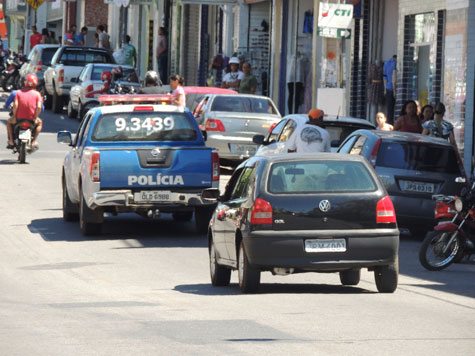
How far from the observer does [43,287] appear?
14102 millimetres

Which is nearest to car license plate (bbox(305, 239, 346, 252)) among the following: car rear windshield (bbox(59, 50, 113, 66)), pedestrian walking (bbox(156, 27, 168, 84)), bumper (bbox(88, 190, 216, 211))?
bumper (bbox(88, 190, 216, 211))

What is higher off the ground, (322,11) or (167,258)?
(322,11)

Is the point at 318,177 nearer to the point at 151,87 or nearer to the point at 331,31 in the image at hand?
the point at 151,87

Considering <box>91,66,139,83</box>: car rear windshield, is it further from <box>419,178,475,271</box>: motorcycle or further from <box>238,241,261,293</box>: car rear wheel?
<box>238,241,261,293</box>: car rear wheel

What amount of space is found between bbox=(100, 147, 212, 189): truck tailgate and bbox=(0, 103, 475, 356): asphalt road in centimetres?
75

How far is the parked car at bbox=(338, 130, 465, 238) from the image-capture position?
19.2m

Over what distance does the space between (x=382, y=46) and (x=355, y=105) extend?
2.01 m

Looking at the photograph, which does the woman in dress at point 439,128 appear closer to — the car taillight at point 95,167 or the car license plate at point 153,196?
the car license plate at point 153,196

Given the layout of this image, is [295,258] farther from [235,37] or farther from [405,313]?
[235,37]

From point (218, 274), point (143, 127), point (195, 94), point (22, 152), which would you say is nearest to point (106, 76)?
point (195, 94)

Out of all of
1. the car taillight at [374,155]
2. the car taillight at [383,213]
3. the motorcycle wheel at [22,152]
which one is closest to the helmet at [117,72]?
the motorcycle wheel at [22,152]

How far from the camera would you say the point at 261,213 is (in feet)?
42.9

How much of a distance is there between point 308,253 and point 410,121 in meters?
12.2

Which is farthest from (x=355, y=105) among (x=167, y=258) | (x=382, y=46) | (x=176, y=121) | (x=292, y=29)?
(x=167, y=258)
